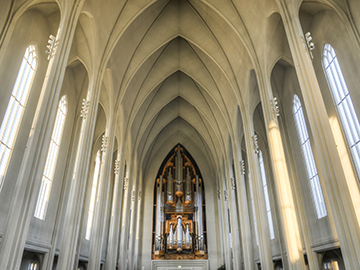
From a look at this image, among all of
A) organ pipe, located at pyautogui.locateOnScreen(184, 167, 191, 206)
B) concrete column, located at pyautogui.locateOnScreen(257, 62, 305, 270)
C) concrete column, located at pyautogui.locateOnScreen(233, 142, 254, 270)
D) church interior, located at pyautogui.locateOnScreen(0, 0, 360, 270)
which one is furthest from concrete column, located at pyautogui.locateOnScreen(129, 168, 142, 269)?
concrete column, located at pyautogui.locateOnScreen(257, 62, 305, 270)

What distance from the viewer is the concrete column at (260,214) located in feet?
40.3

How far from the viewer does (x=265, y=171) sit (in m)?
18.2

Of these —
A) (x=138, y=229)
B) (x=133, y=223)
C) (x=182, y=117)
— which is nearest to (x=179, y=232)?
(x=138, y=229)

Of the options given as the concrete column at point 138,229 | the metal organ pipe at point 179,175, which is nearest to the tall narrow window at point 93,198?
the concrete column at point 138,229

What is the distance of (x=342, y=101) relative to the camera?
35.3 ft

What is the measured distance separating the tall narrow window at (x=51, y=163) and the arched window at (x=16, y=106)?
2.90 m

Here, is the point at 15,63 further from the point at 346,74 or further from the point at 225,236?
the point at 225,236

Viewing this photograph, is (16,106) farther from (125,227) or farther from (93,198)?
(125,227)

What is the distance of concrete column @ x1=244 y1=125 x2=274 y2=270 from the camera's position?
40.3 feet

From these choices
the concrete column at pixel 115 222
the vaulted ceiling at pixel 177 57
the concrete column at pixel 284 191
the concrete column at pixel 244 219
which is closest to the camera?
the concrete column at pixel 284 191

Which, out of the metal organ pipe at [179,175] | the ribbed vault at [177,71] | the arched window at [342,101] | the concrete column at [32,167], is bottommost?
the concrete column at [32,167]

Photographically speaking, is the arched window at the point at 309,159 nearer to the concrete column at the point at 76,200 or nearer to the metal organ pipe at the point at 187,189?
the concrete column at the point at 76,200

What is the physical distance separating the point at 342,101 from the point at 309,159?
360cm

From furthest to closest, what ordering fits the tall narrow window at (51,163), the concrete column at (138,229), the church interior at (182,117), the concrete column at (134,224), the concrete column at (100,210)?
the concrete column at (138,229) → the concrete column at (134,224) → the tall narrow window at (51,163) → the concrete column at (100,210) → the church interior at (182,117)
